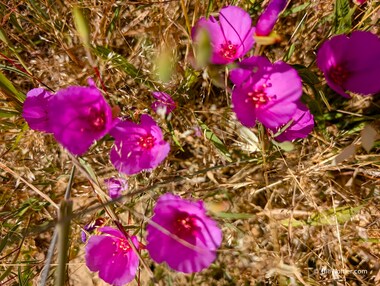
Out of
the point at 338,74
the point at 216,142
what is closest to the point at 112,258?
the point at 216,142

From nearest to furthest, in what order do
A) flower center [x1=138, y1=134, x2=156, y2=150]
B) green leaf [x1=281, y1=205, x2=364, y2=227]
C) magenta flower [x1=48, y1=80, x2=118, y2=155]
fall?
magenta flower [x1=48, y1=80, x2=118, y2=155], flower center [x1=138, y1=134, x2=156, y2=150], green leaf [x1=281, y1=205, x2=364, y2=227]

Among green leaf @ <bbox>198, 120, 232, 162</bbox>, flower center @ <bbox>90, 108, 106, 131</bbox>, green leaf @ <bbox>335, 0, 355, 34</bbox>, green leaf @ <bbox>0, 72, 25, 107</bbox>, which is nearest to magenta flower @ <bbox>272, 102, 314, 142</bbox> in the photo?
green leaf @ <bbox>198, 120, 232, 162</bbox>

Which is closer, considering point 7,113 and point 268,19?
point 268,19

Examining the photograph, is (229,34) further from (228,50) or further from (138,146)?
(138,146)

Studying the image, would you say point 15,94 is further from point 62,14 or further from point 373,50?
point 373,50

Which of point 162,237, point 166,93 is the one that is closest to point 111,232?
point 162,237

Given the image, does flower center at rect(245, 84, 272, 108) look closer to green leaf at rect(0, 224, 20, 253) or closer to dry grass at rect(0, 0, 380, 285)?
dry grass at rect(0, 0, 380, 285)
